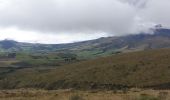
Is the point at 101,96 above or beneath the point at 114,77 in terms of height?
above

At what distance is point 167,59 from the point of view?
96.2 meters

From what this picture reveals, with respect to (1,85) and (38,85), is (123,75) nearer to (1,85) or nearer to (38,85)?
(38,85)

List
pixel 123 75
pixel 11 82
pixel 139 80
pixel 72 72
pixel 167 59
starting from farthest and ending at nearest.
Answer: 1. pixel 11 82
2. pixel 72 72
3. pixel 167 59
4. pixel 123 75
5. pixel 139 80

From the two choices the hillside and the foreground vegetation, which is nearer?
the foreground vegetation

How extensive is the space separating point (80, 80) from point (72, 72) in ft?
43.7

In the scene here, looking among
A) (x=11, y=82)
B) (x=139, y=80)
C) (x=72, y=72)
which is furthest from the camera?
(x=11, y=82)

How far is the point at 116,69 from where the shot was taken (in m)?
96.4

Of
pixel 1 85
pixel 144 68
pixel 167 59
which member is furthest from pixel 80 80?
pixel 1 85

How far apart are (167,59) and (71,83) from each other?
23797 millimetres

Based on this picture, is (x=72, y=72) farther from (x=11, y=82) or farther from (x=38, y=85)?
(x=11, y=82)

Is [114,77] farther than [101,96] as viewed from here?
Yes

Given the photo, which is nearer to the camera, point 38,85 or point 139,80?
point 139,80

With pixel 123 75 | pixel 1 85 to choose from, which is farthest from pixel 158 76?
pixel 1 85

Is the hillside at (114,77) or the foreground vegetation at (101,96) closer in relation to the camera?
the foreground vegetation at (101,96)
